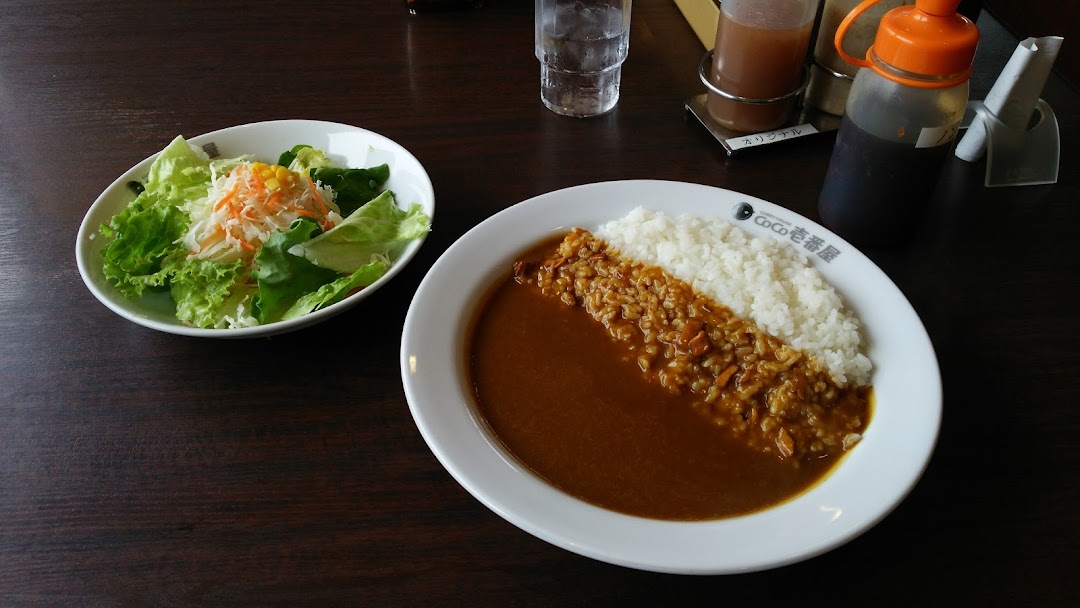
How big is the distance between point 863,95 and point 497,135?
0.89 meters

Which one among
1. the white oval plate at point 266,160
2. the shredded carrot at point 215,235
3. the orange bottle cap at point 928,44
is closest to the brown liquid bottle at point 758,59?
the orange bottle cap at point 928,44

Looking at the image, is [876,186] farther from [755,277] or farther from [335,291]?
[335,291]

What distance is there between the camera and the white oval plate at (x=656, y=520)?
0.96 meters

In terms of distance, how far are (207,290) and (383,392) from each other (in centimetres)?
38

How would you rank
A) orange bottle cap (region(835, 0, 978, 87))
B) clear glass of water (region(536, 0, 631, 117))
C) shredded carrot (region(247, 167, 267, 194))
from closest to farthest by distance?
orange bottle cap (region(835, 0, 978, 87)), shredded carrot (region(247, 167, 267, 194)), clear glass of water (region(536, 0, 631, 117))

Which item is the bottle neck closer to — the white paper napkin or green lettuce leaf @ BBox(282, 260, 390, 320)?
the white paper napkin

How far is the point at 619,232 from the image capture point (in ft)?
4.93

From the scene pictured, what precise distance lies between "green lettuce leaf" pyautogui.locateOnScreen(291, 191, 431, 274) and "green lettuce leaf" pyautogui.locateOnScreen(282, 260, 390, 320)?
6 centimetres

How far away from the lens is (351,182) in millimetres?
1647

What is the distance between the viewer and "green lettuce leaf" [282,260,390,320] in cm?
134

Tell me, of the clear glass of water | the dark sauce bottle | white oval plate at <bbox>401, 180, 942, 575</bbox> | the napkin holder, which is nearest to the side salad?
white oval plate at <bbox>401, 180, 942, 575</bbox>

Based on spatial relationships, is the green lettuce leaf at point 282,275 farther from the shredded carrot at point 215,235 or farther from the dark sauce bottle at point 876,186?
the dark sauce bottle at point 876,186

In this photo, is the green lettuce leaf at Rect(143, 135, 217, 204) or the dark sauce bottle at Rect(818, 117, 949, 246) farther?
the green lettuce leaf at Rect(143, 135, 217, 204)

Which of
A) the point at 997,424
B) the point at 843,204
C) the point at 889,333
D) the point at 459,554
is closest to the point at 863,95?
the point at 843,204
